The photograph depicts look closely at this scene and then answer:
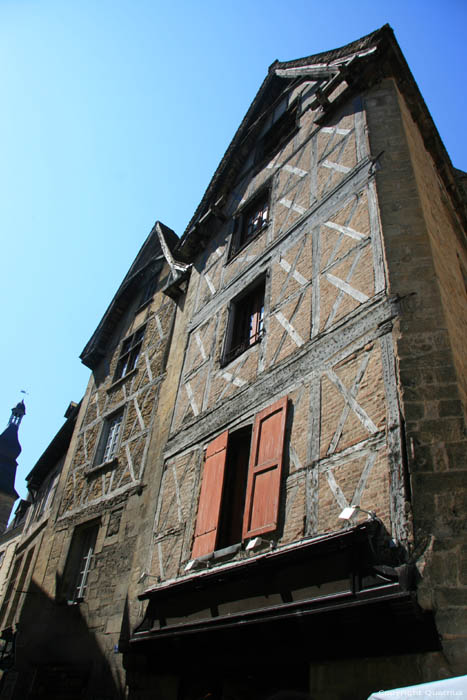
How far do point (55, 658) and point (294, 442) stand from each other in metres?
5.58

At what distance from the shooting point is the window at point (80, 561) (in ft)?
27.3

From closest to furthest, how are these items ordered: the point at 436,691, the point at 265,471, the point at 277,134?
1. the point at 436,691
2. the point at 265,471
3. the point at 277,134

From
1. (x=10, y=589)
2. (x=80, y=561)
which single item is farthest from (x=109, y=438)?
(x=10, y=589)

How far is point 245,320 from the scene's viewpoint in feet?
25.5

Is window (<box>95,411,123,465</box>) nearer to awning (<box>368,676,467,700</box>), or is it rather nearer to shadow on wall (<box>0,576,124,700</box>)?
shadow on wall (<box>0,576,124,700</box>)

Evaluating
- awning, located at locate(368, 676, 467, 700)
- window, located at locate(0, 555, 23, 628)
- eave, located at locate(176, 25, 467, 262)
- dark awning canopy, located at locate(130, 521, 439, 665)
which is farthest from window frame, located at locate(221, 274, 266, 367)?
window, located at locate(0, 555, 23, 628)

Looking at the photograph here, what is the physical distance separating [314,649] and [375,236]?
3991mm

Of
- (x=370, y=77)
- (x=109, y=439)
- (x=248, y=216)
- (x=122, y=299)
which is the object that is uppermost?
(x=122, y=299)

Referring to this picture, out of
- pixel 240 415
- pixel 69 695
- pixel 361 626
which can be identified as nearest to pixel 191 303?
pixel 240 415

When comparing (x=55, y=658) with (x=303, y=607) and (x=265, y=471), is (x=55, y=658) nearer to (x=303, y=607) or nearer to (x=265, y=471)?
(x=265, y=471)

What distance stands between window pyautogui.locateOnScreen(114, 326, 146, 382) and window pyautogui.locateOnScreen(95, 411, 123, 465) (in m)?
1.06

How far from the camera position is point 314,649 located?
12.5 ft

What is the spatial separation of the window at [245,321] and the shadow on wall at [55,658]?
433cm

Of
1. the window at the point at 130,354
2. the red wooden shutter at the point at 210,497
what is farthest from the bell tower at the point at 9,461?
the red wooden shutter at the point at 210,497
